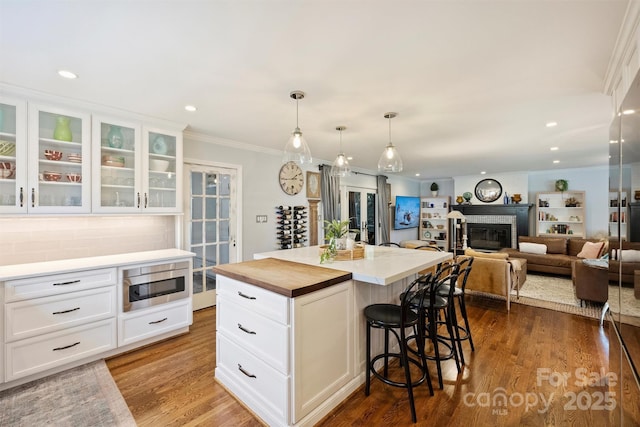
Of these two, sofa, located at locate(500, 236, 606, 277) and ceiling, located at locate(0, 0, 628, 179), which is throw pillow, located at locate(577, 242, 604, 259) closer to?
sofa, located at locate(500, 236, 606, 277)

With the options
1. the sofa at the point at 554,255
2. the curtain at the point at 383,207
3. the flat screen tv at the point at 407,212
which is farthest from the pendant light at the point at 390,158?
the flat screen tv at the point at 407,212

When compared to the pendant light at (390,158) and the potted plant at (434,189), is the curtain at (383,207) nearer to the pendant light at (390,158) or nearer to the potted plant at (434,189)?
the potted plant at (434,189)

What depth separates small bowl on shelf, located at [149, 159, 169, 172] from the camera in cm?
325

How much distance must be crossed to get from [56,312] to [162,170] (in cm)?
167

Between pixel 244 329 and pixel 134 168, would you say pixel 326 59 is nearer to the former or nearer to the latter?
pixel 244 329

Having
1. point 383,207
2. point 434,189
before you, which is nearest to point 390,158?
point 383,207

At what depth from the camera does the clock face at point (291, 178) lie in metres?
4.89

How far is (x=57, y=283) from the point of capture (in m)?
2.43

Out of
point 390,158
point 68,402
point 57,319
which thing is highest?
point 390,158

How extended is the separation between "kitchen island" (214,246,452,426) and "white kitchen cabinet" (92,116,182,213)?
162 cm

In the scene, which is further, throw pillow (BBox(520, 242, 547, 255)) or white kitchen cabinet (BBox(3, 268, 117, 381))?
A: throw pillow (BBox(520, 242, 547, 255))

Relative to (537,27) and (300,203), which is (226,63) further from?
(300,203)

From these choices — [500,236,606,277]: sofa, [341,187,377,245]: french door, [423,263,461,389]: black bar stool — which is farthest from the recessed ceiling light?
[500,236,606,277]: sofa

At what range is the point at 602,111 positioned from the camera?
2936 millimetres
